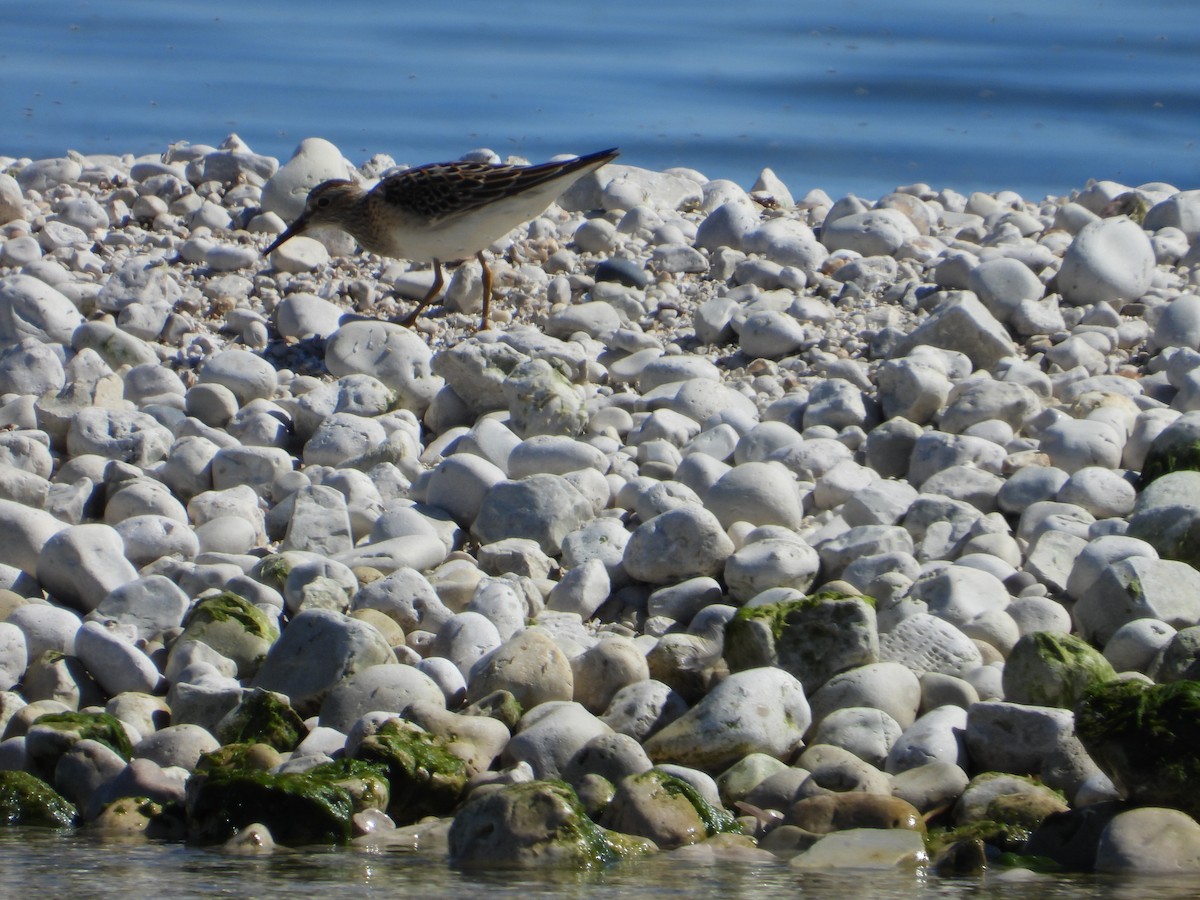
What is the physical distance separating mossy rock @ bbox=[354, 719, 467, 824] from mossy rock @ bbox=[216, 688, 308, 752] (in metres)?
0.26

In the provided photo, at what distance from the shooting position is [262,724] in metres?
4.02

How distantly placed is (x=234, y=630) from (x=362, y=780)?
849 mm

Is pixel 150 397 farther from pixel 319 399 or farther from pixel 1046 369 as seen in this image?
pixel 1046 369

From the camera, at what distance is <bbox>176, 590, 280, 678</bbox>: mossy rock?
4383 millimetres

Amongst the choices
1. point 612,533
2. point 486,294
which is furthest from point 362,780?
point 486,294

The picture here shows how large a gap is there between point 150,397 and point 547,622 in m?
2.14

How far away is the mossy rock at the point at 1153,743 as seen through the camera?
350cm

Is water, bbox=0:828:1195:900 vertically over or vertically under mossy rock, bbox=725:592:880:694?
under

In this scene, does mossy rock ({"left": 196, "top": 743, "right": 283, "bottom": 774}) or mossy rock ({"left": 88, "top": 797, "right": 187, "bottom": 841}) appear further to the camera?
mossy rock ({"left": 196, "top": 743, "right": 283, "bottom": 774})

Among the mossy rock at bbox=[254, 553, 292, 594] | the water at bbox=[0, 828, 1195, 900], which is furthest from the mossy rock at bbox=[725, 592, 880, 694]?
the mossy rock at bbox=[254, 553, 292, 594]

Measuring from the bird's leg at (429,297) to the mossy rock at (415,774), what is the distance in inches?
127

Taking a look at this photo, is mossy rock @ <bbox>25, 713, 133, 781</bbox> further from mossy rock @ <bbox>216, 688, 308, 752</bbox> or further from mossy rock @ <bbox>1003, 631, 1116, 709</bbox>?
mossy rock @ <bbox>1003, 631, 1116, 709</bbox>

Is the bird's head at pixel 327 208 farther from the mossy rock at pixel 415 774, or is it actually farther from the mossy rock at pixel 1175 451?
the mossy rock at pixel 415 774

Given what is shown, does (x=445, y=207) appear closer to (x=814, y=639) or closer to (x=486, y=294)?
(x=486, y=294)
